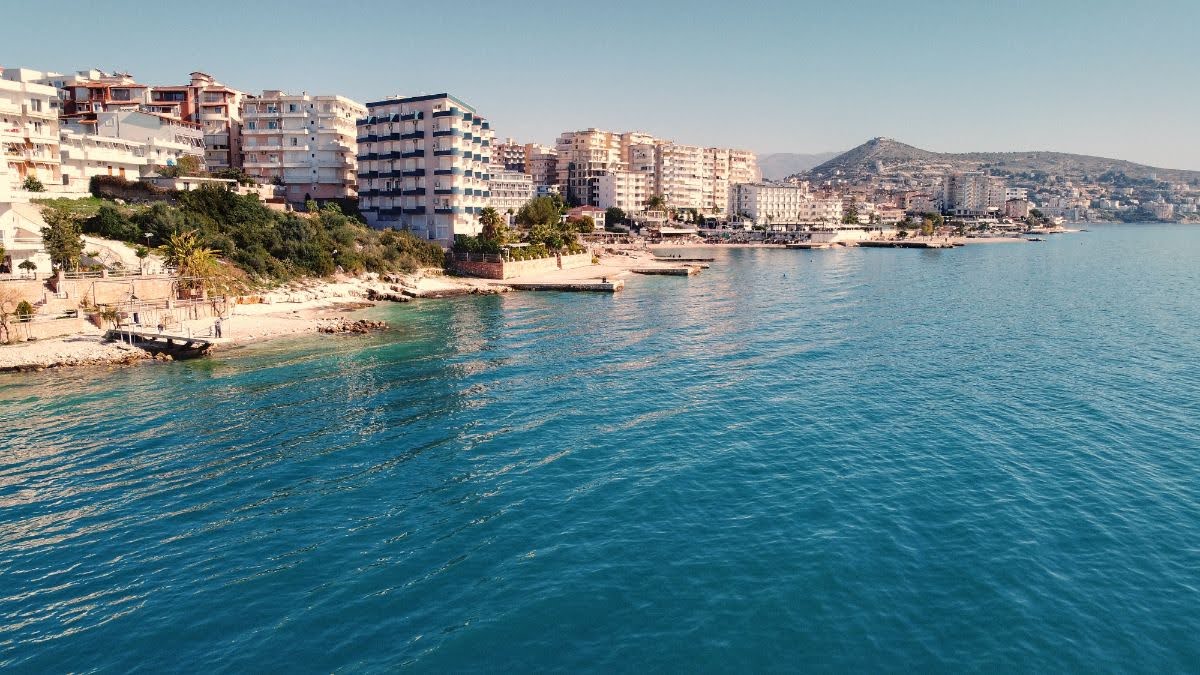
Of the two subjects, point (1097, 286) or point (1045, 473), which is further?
point (1097, 286)

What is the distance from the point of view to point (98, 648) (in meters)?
18.3

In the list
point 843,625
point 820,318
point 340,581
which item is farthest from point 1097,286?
point 340,581

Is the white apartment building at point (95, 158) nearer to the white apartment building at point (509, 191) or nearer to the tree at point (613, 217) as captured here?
the white apartment building at point (509, 191)

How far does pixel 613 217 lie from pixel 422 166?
98.1m

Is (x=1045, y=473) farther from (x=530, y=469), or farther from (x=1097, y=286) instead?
(x=1097, y=286)

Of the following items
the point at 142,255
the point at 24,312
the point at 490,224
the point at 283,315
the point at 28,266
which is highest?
the point at 490,224

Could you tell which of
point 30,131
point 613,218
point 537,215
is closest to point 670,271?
point 537,215

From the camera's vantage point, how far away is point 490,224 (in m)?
101

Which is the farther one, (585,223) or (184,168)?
(585,223)

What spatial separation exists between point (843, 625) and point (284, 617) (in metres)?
14.8

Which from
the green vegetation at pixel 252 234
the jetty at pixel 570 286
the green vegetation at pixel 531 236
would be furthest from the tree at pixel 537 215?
the green vegetation at pixel 252 234

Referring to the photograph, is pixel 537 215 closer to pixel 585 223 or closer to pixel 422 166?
pixel 422 166

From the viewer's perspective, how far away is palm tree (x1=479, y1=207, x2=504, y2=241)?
9838 cm

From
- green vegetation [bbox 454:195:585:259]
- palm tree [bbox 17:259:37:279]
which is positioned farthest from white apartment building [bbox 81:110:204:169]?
palm tree [bbox 17:259:37:279]
